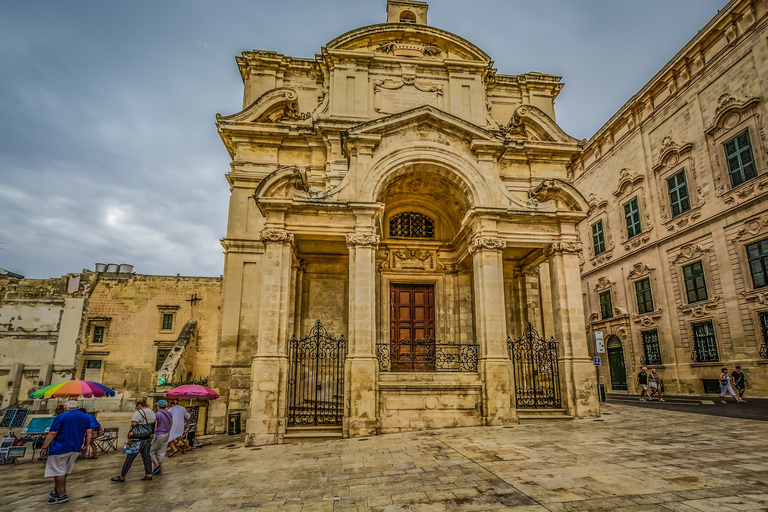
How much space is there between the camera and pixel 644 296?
22531 mm

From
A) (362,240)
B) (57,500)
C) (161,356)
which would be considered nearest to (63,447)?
(57,500)

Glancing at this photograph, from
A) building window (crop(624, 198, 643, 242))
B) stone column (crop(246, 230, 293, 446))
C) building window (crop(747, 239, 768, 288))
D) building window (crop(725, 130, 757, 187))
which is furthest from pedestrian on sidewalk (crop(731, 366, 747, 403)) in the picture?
stone column (crop(246, 230, 293, 446))

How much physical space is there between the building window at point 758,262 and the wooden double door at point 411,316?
12.4 m

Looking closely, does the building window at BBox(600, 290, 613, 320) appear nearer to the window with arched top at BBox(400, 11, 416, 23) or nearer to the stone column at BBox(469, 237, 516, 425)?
the stone column at BBox(469, 237, 516, 425)

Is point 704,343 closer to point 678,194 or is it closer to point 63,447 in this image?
point 678,194

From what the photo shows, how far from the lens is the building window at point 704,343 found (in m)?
18.5

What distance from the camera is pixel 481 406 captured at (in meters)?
11.4

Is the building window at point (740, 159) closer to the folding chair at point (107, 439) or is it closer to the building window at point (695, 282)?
the building window at point (695, 282)

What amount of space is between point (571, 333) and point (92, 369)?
25.7 m

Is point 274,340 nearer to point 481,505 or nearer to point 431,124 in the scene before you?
point 481,505

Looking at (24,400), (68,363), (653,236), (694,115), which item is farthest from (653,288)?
(24,400)

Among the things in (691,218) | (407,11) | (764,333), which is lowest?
(764,333)

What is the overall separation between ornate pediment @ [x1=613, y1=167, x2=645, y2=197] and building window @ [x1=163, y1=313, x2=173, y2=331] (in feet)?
88.2

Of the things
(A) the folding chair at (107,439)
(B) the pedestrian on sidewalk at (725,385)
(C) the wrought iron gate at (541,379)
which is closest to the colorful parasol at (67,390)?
(A) the folding chair at (107,439)
